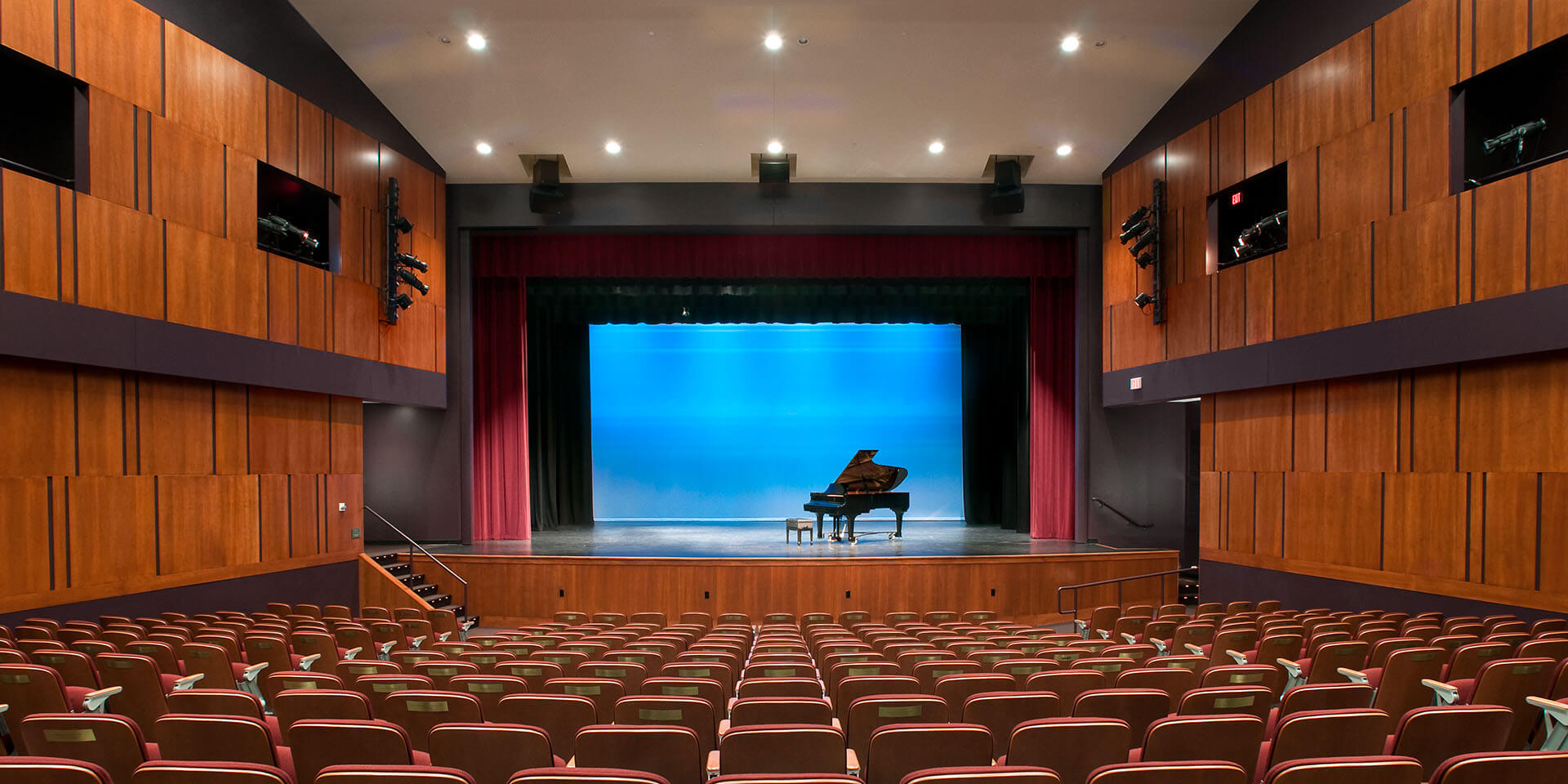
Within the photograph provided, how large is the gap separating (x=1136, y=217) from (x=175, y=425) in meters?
13.1

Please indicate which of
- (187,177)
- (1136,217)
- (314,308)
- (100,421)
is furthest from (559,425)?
(1136,217)

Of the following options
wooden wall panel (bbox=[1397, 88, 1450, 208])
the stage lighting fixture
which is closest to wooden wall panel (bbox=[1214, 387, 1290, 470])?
wooden wall panel (bbox=[1397, 88, 1450, 208])

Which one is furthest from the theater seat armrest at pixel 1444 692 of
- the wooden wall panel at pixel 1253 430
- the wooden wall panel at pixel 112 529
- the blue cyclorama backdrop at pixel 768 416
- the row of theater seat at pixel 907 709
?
the blue cyclorama backdrop at pixel 768 416

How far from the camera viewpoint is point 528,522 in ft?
52.0

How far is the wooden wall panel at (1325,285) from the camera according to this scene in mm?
9422

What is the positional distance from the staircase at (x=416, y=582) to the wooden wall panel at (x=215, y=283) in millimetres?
4154

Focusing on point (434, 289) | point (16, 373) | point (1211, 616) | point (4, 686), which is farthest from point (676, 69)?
point (4, 686)

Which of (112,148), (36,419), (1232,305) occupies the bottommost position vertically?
(36,419)

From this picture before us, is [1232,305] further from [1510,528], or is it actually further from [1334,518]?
[1510,528]

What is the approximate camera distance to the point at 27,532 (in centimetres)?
792

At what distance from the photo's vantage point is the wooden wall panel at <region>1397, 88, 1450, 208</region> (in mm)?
8594

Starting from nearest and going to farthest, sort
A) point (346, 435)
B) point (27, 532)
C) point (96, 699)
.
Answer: point (96, 699), point (27, 532), point (346, 435)

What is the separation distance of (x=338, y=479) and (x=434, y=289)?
3.83 metres

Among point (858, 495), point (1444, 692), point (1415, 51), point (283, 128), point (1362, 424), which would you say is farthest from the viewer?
point (858, 495)
